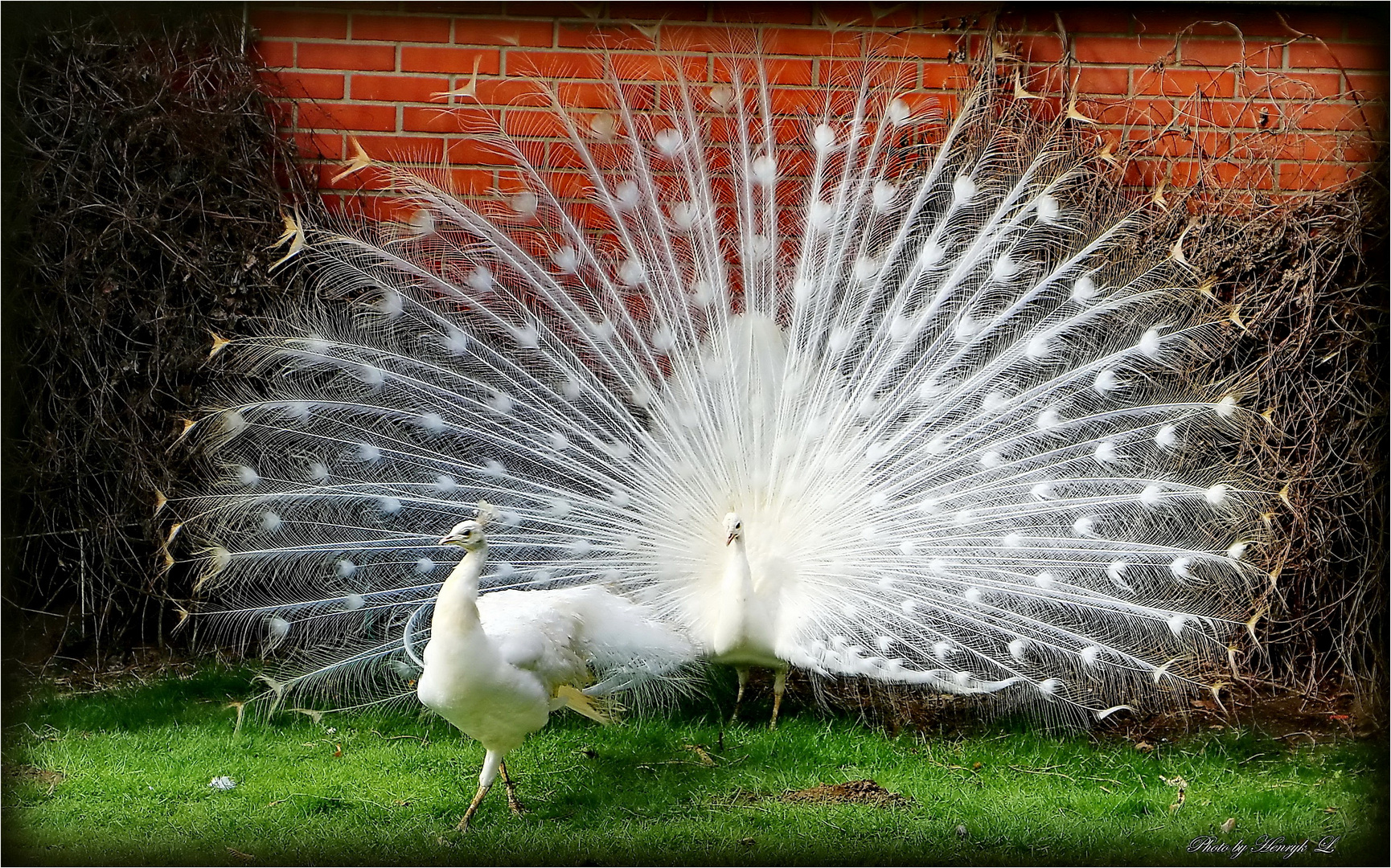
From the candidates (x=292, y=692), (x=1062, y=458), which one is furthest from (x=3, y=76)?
(x=1062, y=458)

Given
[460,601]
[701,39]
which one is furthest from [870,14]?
[460,601]

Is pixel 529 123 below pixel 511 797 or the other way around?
the other way around

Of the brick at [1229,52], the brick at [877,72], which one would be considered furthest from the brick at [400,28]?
the brick at [1229,52]

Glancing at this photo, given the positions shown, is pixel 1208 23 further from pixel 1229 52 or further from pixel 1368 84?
pixel 1368 84

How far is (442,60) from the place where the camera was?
4414mm

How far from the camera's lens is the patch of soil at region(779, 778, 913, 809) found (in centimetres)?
348

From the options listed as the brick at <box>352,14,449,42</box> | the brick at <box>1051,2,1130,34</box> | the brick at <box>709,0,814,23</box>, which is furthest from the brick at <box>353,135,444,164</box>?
the brick at <box>1051,2,1130,34</box>

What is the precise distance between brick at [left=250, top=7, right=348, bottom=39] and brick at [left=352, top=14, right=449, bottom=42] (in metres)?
0.07

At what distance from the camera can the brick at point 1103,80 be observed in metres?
4.41

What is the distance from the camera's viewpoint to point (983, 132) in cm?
424

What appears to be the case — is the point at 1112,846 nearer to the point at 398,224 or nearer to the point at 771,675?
the point at 771,675

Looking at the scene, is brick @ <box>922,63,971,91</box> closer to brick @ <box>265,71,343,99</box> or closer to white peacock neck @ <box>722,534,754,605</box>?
white peacock neck @ <box>722,534,754,605</box>

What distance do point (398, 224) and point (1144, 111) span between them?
9.84 ft

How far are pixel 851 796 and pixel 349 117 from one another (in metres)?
3.28
